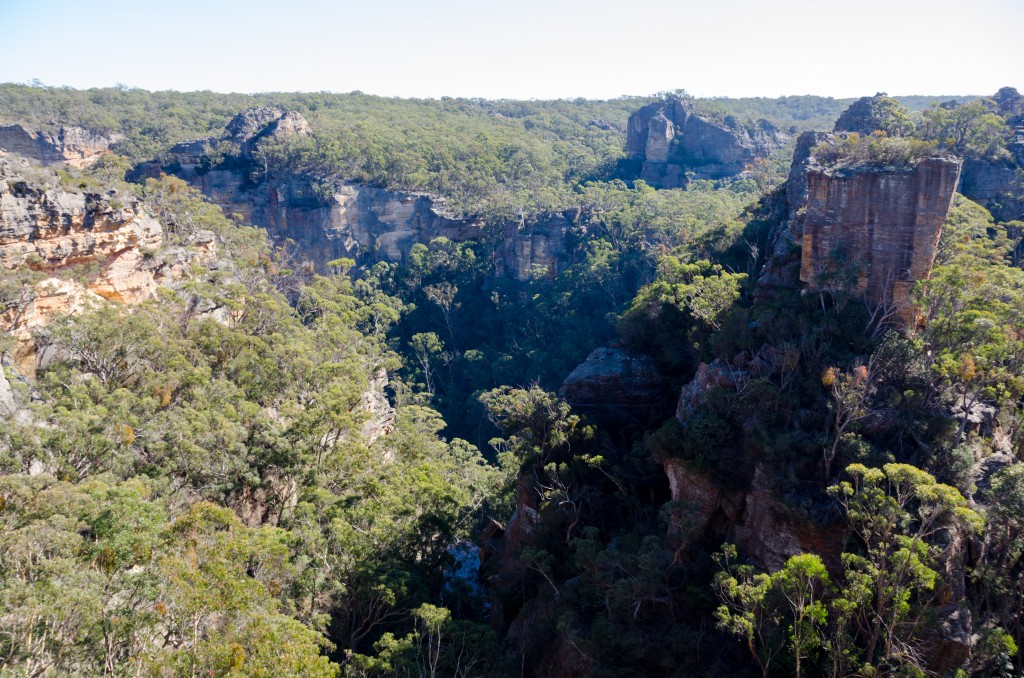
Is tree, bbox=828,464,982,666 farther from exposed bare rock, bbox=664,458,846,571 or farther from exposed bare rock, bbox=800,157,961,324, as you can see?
exposed bare rock, bbox=800,157,961,324

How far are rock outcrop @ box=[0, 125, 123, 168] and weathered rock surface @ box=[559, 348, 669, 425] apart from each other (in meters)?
57.6

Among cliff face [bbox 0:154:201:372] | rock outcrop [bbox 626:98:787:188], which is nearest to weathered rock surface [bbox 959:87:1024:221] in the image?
rock outcrop [bbox 626:98:787:188]

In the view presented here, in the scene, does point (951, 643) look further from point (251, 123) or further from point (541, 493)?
point (251, 123)

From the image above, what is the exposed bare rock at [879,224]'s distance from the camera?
1867 cm

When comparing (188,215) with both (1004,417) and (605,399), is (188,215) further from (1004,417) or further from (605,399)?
(1004,417)

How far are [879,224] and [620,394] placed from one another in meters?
9.73

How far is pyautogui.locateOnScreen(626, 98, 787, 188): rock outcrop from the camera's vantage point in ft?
226

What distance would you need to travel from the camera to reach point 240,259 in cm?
4053

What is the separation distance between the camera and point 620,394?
23234mm

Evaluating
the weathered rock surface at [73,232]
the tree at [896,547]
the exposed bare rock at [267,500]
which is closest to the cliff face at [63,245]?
the weathered rock surface at [73,232]

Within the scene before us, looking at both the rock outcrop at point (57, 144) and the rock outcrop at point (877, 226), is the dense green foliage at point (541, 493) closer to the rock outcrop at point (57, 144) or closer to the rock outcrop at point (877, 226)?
the rock outcrop at point (877, 226)

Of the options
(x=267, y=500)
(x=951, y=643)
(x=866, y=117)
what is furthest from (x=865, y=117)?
(x=267, y=500)

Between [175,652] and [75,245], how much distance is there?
20.5m

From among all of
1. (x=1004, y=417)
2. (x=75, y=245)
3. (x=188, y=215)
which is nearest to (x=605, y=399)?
(x=1004, y=417)
